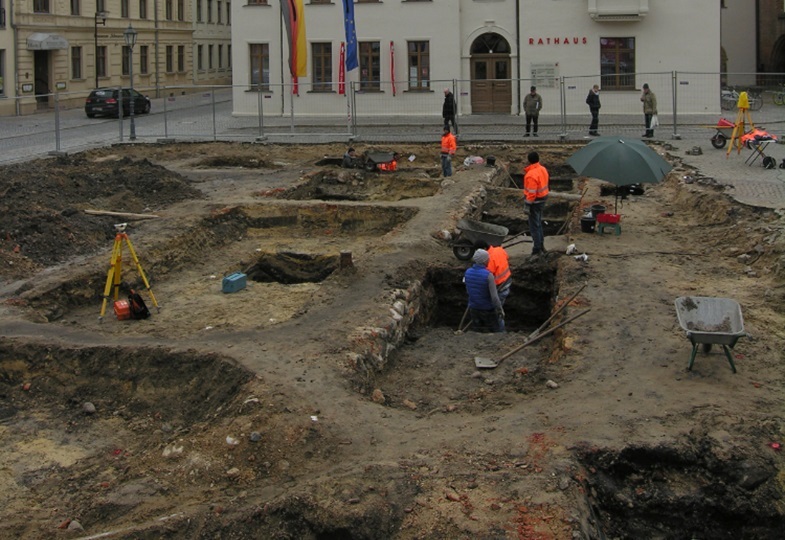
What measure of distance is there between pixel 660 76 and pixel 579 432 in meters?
25.8

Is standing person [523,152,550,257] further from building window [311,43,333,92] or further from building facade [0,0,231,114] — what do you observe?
building facade [0,0,231,114]

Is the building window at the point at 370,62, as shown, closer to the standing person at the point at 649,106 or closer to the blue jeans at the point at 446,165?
the standing person at the point at 649,106

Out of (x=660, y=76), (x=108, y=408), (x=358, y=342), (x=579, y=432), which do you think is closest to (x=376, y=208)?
(x=358, y=342)

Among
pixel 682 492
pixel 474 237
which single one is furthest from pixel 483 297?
pixel 682 492

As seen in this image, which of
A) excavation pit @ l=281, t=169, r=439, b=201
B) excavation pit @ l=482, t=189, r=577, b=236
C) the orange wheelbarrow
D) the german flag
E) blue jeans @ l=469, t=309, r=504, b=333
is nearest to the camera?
blue jeans @ l=469, t=309, r=504, b=333

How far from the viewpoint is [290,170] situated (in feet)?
81.0

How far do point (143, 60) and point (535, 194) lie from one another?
128 feet

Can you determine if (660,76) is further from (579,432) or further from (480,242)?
(579,432)

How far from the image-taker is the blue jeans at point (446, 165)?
73.1 feet

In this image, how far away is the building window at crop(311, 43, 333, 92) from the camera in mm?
34344

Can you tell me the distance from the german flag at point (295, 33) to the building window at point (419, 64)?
4.26m

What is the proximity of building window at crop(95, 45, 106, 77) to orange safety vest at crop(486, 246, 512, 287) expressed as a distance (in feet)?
121

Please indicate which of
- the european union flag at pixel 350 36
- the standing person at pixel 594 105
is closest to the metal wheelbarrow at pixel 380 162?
the european union flag at pixel 350 36

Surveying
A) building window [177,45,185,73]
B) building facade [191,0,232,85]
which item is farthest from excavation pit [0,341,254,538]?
building facade [191,0,232,85]
